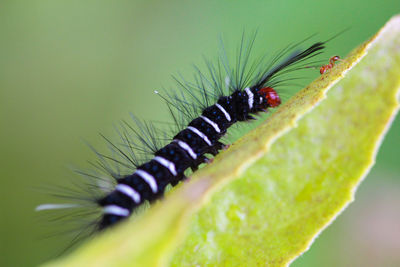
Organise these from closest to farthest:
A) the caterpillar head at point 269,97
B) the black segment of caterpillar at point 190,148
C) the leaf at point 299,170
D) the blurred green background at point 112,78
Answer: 1. the leaf at point 299,170
2. the black segment of caterpillar at point 190,148
3. the blurred green background at point 112,78
4. the caterpillar head at point 269,97

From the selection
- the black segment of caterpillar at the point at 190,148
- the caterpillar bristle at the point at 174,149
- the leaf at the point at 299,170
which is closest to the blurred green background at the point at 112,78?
the caterpillar bristle at the point at 174,149

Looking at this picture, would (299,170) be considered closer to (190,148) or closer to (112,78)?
(190,148)

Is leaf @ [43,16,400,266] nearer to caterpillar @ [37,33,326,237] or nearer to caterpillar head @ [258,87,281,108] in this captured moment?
caterpillar @ [37,33,326,237]

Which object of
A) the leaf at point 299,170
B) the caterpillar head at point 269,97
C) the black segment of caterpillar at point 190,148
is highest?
the black segment of caterpillar at point 190,148

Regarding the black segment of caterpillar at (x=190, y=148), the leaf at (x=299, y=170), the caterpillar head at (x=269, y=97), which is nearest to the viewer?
the leaf at (x=299, y=170)

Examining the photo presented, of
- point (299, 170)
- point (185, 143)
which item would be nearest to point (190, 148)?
point (185, 143)

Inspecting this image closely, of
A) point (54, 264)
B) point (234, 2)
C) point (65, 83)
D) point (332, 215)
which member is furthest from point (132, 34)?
point (54, 264)

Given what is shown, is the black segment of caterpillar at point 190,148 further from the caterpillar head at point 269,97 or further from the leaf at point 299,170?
the leaf at point 299,170
